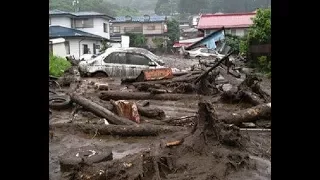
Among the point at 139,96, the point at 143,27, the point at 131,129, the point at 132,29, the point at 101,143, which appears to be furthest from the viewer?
the point at 132,29

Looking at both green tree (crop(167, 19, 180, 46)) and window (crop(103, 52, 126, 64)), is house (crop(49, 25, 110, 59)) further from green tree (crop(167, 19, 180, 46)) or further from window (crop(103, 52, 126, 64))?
window (crop(103, 52, 126, 64))

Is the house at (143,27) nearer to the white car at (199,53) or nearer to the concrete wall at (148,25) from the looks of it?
the concrete wall at (148,25)

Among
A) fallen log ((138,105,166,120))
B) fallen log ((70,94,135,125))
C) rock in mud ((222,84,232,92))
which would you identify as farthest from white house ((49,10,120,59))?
fallen log ((138,105,166,120))

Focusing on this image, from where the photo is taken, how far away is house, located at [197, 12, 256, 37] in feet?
108

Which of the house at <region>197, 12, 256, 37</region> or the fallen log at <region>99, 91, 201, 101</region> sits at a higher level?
the house at <region>197, 12, 256, 37</region>

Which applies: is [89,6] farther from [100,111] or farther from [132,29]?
[100,111]

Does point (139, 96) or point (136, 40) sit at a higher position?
point (136, 40)

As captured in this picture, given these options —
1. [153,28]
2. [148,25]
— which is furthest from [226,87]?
[148,25]

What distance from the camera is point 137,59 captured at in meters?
15.3

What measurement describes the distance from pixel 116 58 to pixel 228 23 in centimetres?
2060

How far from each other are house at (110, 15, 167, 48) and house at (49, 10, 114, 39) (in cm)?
431
